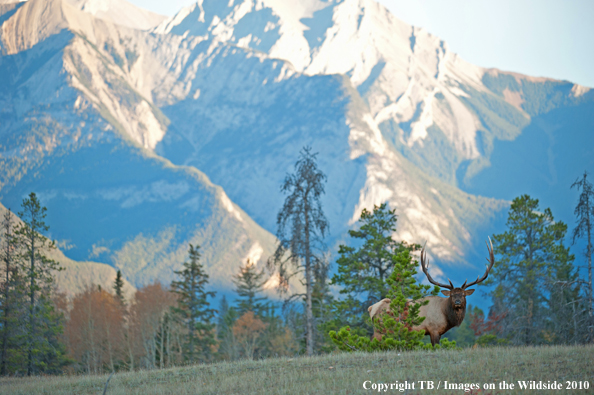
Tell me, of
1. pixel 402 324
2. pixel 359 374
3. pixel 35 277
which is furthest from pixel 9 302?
pixel 359 374

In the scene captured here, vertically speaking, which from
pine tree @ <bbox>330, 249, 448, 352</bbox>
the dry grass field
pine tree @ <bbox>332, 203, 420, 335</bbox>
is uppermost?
pine tree @ <bbox>332, 203, 420, 335</bbox>

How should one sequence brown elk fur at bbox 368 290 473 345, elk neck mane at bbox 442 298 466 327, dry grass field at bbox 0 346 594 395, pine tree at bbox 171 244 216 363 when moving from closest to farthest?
dry grass field at bbox 0 346 594 395
elk neck mane at bbox 442 298 466 327
brown elk fur at bbox 368 290 473 345
pine tree at bbox 171 244 216 363

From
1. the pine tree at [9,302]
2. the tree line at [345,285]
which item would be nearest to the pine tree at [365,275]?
the tree line at [345,285]

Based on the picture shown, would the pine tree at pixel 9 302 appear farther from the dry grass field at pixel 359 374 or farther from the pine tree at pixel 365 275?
the pine tree at pixel 365 275

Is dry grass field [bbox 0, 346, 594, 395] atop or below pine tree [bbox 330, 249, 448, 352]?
below

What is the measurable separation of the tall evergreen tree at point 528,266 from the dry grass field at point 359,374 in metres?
19.1

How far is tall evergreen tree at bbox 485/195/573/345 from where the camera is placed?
36562 millimetres

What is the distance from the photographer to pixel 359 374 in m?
16.2

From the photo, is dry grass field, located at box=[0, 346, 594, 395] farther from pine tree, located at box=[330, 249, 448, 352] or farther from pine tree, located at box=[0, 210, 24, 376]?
pine tree, located at box=[0, 210, 24, 376]

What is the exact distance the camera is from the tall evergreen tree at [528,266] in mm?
36562

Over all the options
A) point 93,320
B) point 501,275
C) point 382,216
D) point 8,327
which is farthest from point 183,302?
point 501,275

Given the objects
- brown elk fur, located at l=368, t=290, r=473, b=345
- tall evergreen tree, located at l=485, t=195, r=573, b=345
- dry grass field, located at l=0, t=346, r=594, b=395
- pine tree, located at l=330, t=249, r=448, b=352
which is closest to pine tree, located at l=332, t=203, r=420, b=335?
tall evergreen tree, located at l=485, t=195, r=573, b=345

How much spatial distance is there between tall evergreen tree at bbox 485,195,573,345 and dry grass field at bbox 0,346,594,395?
1906 cm

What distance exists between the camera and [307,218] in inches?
1173
